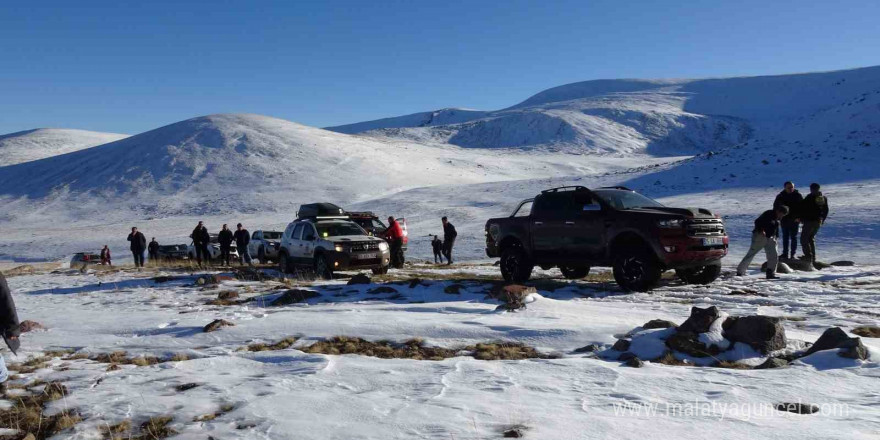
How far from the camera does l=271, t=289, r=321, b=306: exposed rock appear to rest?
1119cm

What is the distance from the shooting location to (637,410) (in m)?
4.93

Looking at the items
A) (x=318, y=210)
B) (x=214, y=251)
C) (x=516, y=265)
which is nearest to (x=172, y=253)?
(x=214, y=251)

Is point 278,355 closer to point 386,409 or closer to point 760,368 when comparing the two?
point 386,409

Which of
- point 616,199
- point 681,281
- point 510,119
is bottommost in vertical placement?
point 681,281

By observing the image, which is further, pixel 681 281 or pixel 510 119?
pixel 510 119

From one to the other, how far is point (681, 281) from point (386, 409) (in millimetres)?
9336

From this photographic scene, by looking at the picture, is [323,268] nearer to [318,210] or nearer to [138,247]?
[318,210]

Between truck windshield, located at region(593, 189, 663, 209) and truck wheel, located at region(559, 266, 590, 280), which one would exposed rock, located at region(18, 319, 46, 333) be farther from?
truck wheel, located at region(559, 266, 590, 280)

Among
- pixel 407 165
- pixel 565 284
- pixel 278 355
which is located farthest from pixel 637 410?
pixel 407 165

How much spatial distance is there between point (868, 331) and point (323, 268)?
11.8 meters

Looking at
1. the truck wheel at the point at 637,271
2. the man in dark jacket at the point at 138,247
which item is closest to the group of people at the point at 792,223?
the truck wheel at the point at 637,271

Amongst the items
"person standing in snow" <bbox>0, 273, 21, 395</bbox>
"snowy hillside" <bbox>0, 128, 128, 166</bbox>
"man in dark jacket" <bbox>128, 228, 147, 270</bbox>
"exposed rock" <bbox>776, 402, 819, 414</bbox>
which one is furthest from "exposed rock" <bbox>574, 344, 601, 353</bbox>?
"snowy hillside" <bbox>0, 128, 128, 166</bbox>

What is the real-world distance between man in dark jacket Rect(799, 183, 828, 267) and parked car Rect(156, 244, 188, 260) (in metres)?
24.4

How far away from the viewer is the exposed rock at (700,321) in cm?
711
